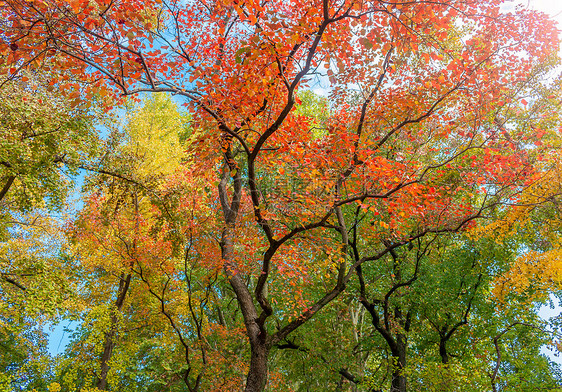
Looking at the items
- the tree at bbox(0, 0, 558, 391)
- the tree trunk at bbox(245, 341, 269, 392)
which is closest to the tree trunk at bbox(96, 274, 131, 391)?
the tree at bbox(0, 0, 558, 391)

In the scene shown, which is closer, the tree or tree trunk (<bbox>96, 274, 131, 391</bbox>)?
the tree

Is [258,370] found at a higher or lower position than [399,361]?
lower

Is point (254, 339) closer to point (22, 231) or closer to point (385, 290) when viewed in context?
point (385, 290)

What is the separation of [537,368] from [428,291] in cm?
351

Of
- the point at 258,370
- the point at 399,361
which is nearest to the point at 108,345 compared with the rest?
the point at 258,370

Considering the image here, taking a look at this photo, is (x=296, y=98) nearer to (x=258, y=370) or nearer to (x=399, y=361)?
(x=258, y=370)

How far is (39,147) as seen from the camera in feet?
24.1

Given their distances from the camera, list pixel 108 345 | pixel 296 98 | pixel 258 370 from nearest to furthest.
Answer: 1. pixel 296 98
2. pixel 258 370
3. pixel 108 345

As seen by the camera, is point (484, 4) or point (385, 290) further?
→ point (385, 290)

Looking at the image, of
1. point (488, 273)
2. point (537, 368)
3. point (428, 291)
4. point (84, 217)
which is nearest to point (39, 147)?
point (84, 217)

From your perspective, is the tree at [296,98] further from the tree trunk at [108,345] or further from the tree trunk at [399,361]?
the tree trunk at [108,345]

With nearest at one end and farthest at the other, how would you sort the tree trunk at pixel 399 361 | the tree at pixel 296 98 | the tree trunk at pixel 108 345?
the tree at pixel 296 98
the tree trunk at pixel 399 361
the tree trunk at pixel 108 345

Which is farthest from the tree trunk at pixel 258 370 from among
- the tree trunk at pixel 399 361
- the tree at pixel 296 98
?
the tree trunk at pixel 399 361

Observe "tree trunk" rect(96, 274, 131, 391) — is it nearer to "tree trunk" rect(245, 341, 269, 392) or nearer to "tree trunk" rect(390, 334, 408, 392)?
"tree trunk" rect(245, 341, 269, 392)
